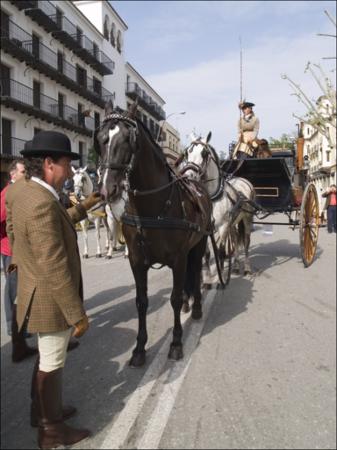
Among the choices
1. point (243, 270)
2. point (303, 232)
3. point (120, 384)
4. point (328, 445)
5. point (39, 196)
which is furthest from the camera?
point (243, 270)

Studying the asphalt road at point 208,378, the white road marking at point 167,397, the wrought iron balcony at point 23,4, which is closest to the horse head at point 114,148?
the wrought iron balcony at point 23,4

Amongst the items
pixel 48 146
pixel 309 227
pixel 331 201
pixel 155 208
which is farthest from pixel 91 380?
pixel 48 146

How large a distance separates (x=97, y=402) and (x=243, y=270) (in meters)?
Result: 6.57

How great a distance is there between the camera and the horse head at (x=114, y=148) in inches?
33.1

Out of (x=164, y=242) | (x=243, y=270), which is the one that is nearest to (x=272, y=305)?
(x=243, y=270)

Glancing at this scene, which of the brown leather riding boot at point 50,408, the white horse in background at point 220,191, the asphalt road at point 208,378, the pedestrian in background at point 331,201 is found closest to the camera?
the white horse in background at point 220,191

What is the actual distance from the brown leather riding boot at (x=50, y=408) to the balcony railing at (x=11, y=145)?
2.36 metres

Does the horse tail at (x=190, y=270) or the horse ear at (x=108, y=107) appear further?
the horse tail at (x=190, y=270)

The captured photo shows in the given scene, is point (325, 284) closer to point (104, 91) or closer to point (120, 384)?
point (120, 384)

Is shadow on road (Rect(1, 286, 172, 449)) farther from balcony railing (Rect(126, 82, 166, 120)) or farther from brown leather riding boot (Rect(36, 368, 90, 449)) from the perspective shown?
balcony railing (Rect(126, 82, 166, 120))

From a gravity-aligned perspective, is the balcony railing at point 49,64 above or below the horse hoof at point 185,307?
above

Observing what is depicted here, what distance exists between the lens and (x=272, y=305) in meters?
8.92

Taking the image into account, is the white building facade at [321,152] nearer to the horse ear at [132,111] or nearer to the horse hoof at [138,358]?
the horse ear at [132,111]

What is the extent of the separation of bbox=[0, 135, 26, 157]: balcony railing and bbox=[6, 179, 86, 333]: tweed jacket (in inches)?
6.1
